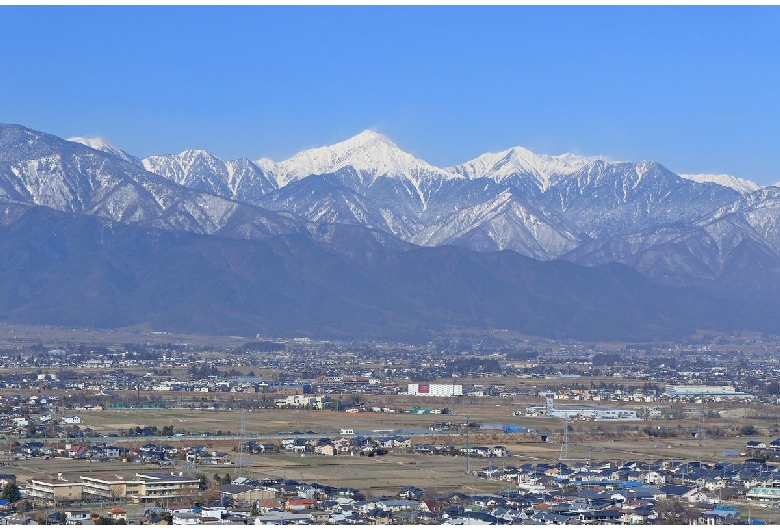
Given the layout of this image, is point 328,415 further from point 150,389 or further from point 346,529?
point 346,529

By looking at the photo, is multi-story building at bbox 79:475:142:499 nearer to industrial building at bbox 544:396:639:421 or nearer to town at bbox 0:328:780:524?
town at bbox 0:328:780:524

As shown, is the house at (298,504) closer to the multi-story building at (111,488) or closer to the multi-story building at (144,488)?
the multi-story building at (144,488)

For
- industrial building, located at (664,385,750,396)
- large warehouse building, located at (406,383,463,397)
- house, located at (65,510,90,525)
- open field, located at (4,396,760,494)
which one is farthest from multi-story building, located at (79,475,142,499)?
industrial building, located at (664,385,750,396)

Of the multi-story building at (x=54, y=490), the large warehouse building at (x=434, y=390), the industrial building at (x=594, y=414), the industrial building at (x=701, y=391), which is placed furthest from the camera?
the industrial building at (x=701, y=391)

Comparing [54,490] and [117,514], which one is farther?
[54,490]

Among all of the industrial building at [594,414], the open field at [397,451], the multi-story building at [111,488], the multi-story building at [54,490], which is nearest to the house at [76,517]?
the multi-story building at [54,490]

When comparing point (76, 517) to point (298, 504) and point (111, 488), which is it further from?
point (298, 504)

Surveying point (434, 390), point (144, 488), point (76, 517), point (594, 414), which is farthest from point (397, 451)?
point (434, 390)
